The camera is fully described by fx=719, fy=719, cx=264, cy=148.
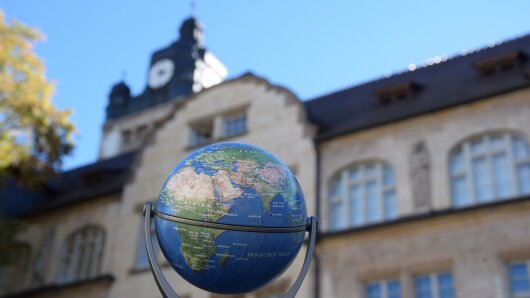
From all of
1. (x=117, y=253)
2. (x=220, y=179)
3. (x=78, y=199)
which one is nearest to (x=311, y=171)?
(x=117, y=253)

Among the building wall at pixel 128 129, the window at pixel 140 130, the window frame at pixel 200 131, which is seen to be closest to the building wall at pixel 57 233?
the window frame at pixel 200 131

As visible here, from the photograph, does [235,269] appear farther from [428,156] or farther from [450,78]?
[450,78]

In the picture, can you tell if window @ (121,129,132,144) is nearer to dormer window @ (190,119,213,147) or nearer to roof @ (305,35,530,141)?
dormer window @ (190,119,213,147)

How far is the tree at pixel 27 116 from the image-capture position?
24.5 m

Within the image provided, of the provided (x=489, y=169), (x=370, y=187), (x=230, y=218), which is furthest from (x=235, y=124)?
(x=230, y=218)

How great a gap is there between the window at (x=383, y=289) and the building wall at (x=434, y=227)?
0.77ft

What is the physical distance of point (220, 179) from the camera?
7344 mm

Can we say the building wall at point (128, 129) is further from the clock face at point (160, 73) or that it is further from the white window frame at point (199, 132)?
the white window frame at point (199, 132)

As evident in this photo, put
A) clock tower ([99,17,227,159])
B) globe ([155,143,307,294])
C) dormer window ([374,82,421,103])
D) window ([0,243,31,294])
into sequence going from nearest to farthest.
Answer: globe ([155,143,307,294]), dormer window ([374,82,421,103]), window ([0,243,31,294]), clock tower ([99,17,227,159])

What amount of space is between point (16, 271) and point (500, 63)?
62.6 ft

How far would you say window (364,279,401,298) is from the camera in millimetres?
18578

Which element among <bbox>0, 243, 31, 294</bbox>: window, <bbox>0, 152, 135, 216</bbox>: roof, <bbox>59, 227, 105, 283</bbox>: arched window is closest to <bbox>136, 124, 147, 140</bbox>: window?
<bbox>0, 152, 135, 216</bbox>: roof

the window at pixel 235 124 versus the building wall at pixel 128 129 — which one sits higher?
the building wall at pixel 128 129

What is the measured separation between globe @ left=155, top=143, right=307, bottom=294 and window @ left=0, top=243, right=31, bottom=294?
69.6ft
